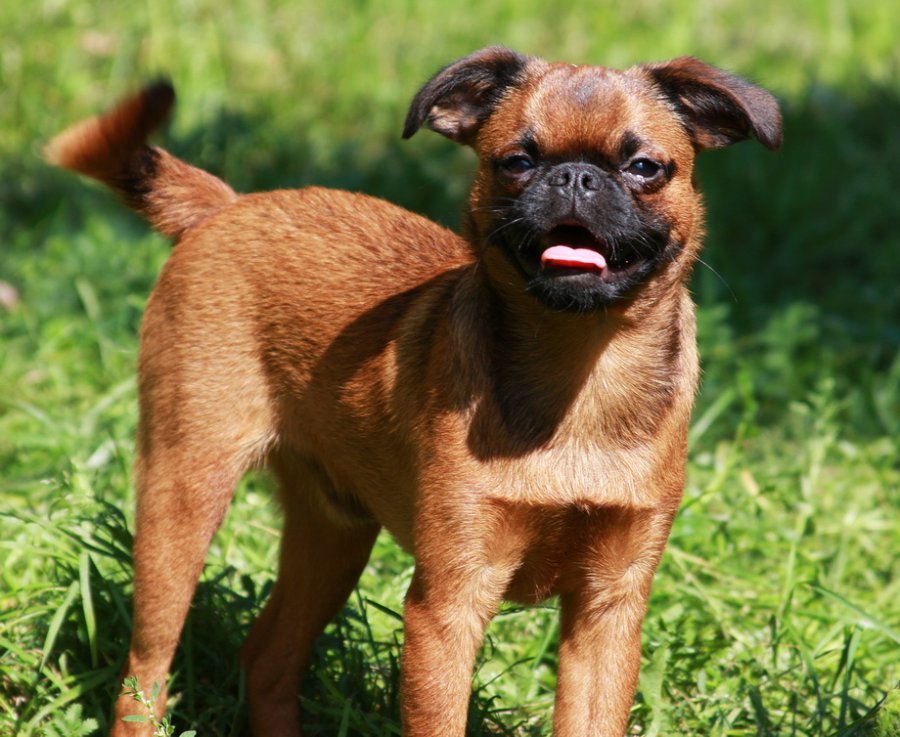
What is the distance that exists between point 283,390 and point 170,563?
62 cm

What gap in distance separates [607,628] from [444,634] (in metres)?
0.49

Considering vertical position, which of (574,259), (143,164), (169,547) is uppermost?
(574,259)

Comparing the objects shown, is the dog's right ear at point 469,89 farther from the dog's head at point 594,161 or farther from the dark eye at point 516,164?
the dark eye at point 516,164

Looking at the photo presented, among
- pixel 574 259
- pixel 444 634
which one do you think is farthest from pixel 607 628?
pixel 574 259

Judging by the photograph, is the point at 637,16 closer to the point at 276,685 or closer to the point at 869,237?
the point at 869,237

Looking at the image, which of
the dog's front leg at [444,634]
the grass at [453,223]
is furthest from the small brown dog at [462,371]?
the grass at [453,223]

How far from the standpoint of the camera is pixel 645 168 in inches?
154

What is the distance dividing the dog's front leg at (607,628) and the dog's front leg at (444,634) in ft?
1.04

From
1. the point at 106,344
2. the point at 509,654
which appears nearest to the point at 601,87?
the point at 509,654

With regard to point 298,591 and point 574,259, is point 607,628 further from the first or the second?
point 298,591

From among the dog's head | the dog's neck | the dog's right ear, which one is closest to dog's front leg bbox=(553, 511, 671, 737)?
the dog's neck

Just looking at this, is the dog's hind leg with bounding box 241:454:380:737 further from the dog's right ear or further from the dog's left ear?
the dog's left ear

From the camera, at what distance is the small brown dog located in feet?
12.9

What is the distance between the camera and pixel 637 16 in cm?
1086
